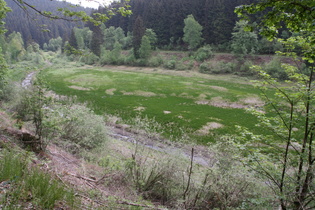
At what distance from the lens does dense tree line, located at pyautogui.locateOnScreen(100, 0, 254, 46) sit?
70.6 meters

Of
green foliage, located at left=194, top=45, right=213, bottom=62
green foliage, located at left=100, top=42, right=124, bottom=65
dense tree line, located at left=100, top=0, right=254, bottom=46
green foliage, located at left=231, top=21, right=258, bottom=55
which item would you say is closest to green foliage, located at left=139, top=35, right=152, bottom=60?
green foliage, located at left=100, top=42, right=124, bottom=65

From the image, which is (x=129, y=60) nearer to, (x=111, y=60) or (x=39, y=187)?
(x=111, y=60)

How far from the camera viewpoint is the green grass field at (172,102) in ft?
74.8

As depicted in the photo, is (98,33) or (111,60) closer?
(111,60)

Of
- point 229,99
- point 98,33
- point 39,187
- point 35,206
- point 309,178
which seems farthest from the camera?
point 98,33

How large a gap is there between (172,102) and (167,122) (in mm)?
8496

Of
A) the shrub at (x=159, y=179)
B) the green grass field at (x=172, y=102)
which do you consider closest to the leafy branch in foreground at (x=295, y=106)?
the shrub at (x=159, y=179)

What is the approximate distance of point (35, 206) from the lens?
10.4 ft

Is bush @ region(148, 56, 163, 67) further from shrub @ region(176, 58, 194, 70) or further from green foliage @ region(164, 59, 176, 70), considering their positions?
shrub @ region(176, 58, 194, 70)

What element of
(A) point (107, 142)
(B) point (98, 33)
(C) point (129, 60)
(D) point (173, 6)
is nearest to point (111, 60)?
(C) point (129, 60)

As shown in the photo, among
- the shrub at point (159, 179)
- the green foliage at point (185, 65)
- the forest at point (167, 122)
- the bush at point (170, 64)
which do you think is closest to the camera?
the forest at point (167, 122)

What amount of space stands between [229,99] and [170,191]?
2923cm

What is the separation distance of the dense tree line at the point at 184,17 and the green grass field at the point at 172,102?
32.3 meters

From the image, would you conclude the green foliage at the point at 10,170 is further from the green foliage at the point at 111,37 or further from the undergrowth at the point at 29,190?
the green foliage at the point at 111,37
